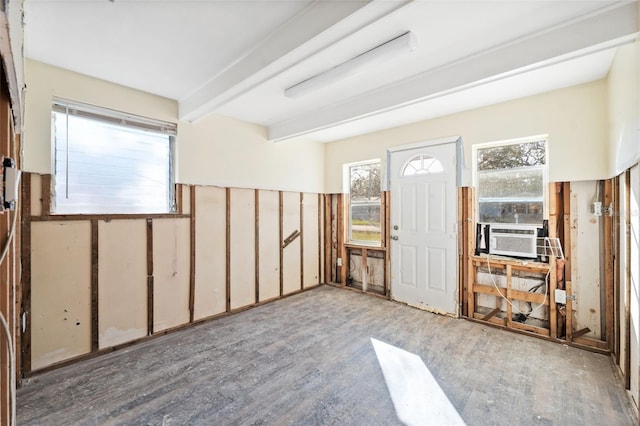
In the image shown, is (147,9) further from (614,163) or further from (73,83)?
(614,163)

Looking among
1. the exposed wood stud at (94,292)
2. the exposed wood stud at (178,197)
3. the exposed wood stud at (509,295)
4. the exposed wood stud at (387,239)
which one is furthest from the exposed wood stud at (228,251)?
the exposed wood stud at (509,295)

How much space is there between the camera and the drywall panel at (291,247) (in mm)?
4430

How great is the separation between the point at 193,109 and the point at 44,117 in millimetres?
1220

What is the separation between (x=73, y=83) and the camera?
2572mm

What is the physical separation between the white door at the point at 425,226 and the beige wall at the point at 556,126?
27cm

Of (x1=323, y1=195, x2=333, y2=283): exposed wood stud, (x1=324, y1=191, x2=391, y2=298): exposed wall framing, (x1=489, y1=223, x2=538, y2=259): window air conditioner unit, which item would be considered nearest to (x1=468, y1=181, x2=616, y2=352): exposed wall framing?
(x1=489, y1=223, x2=538, y2=259): window air conditioner unit

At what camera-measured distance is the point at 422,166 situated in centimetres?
387

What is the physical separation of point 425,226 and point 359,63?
240cm

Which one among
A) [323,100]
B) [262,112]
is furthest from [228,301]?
[323,100]

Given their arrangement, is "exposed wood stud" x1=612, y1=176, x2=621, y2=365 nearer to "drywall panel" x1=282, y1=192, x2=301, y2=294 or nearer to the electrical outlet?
the electrical outlet

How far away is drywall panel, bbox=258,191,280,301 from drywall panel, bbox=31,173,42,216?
2.27 meters

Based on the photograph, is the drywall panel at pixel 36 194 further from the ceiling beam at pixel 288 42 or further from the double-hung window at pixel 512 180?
the double-hung window at pixel 512 180

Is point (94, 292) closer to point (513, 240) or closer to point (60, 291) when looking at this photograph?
point (60, 291)

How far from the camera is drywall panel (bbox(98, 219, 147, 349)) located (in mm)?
2723
